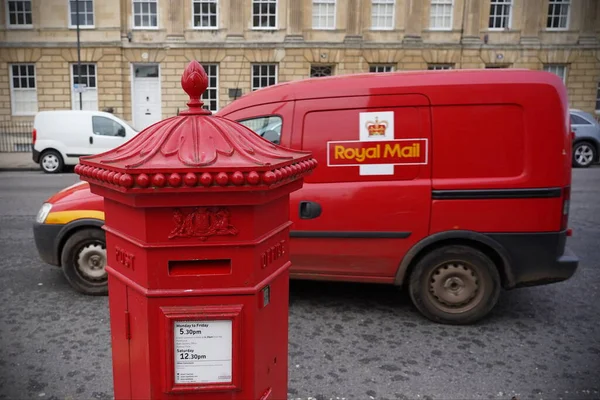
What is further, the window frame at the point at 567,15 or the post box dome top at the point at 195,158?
the window frame at the point at 567,15

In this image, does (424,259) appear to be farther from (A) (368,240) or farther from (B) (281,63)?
(B) (281,63)

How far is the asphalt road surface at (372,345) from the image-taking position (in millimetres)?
3422

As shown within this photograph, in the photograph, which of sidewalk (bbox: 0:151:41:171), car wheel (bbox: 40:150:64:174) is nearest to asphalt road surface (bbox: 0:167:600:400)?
car wheel (bbox: 40:150:64:174)

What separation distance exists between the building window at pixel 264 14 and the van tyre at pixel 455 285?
74.4ft

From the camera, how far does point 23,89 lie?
24922mm

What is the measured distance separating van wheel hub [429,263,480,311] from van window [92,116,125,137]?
13.8 meters

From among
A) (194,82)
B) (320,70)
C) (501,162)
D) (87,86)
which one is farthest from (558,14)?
(194,82)

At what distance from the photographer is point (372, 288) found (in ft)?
17.7

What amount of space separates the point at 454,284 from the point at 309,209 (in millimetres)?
1369

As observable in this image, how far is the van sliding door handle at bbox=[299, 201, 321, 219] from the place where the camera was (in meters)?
4.39

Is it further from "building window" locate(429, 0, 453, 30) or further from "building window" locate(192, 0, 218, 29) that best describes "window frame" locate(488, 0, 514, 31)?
"building window" locate(192, 0, 218, 29)

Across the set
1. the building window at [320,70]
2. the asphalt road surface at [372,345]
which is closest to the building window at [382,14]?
the building window at [320,70]

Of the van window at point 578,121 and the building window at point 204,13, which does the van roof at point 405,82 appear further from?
the building window at point 204,13

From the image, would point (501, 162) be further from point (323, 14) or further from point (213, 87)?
point (213, 87)
